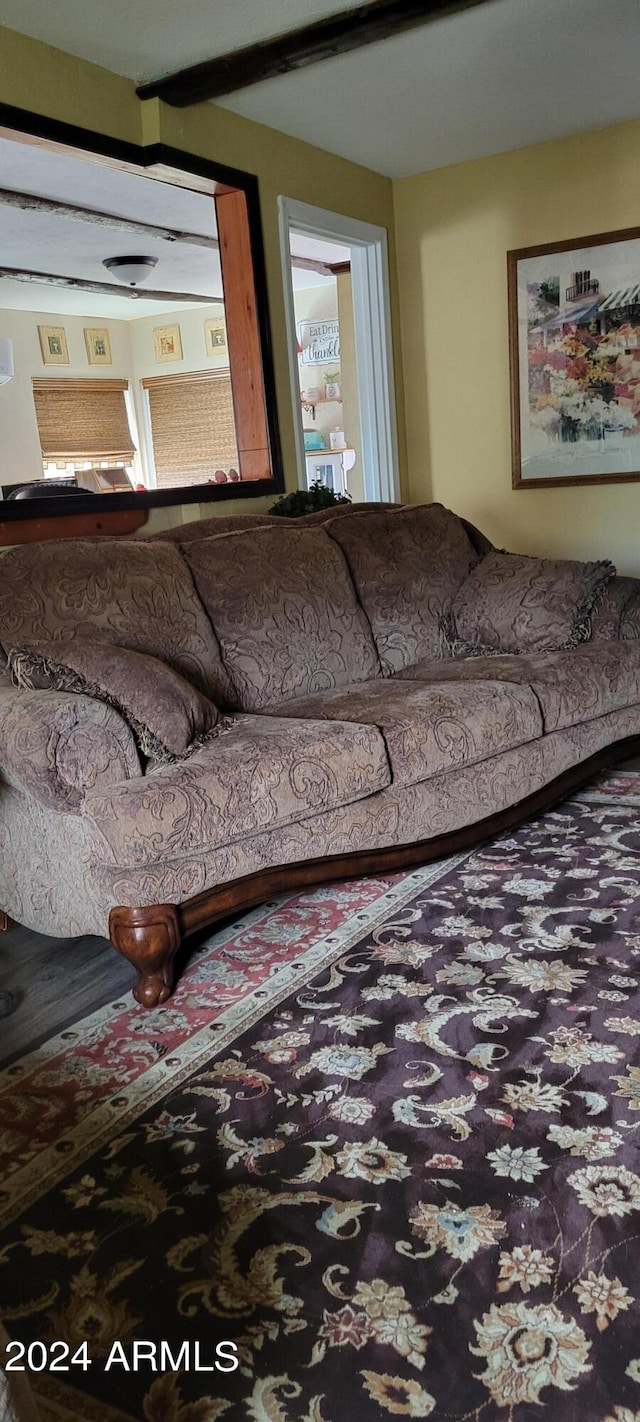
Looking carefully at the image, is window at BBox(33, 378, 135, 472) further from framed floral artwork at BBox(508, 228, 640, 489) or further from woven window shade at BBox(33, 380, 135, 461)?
framed floral artwork at BBox(508, 228, 640, 489)

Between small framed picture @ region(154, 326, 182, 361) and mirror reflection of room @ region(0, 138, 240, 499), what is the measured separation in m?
0.01

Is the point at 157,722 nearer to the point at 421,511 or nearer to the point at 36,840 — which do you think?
the point at 36,840

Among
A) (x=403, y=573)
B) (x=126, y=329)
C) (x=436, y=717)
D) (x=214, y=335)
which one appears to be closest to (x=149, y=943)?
(x=436, y=717)

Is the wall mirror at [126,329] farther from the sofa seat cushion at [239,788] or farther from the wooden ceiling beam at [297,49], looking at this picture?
the sofa seat cushion at [239,788]

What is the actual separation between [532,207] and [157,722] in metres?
3.58

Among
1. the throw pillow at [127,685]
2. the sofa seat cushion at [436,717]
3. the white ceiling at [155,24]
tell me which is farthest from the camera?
the white ceiling at [155,24]

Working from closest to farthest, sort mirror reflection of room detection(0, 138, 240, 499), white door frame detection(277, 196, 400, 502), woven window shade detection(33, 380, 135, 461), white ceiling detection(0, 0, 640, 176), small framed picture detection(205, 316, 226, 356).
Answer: white ceiling detection(0, 0, 640, 176), white door frame detection(277, 196, 400, 502), mirror reflection of room detection(0, 138, 240, 499), woven window shade detection(33, 380, 135, 461), small framed picture detection(205, 316, 226, 356)

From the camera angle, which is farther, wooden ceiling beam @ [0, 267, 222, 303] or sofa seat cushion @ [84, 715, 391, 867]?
wooden ceiling beam @ [0, 267, 222, 303]

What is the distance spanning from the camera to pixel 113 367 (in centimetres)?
950

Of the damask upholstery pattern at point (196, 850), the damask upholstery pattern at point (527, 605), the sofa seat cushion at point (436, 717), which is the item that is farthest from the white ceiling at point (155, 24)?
the damask upholstery pattern at point (196, 850)

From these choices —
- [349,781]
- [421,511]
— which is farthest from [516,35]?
[349,781]

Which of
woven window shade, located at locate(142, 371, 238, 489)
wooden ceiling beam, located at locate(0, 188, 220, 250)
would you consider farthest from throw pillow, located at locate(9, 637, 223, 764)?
woven window shade, located at locate(142, 371, 238, 489)

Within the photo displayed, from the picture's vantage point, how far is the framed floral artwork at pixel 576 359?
4660 mm

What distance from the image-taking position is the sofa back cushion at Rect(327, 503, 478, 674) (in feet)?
12.1
